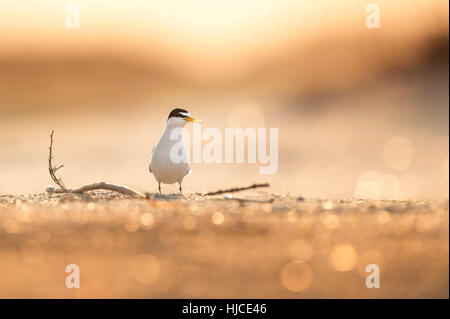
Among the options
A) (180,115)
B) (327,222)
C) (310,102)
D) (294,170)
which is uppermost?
(310,102)

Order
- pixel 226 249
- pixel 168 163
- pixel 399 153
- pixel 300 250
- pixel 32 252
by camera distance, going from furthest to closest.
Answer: pixel 399 153, pixel 168 163, pixel 32 252, pixel 226 249, pixel 300 250

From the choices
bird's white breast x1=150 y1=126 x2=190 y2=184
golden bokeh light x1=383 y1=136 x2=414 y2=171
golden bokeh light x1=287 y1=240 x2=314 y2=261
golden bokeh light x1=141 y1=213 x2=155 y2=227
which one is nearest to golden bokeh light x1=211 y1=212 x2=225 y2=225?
golden bokeh light x1=141 y1=213 x2=155 y2=227

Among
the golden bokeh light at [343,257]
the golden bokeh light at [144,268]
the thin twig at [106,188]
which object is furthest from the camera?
the thin twig at [106,188]

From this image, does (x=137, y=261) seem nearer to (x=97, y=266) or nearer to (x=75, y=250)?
(x=97, y=266)

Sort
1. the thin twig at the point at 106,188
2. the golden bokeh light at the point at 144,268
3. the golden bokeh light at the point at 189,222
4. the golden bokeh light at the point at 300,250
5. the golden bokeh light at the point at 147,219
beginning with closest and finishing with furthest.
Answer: the golden bokeh light at the point at 144,268 → the golden bokeh light at the point at 300,250 → the golden bokeh light at the point at 189,222 → the golden bokeh light at the point at 147,219 → the thin twig at the point at 106,188

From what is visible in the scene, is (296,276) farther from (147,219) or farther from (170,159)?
(170,159)

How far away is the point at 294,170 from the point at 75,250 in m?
14.5

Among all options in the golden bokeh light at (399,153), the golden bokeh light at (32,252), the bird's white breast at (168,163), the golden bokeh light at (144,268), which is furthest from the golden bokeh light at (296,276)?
the golden bokeh light at (399,153)

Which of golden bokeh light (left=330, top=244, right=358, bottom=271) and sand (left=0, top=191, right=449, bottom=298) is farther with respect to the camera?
golden bokeh light (left=330, top=244, right=358, bottom=271)

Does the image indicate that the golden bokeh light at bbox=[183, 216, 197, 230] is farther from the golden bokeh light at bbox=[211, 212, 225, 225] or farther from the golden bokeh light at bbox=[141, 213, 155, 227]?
the golden bokeh light at bbox=[141, 213, 155, 227]

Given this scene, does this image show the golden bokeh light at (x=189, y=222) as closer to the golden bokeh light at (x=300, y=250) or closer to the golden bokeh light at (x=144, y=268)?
the golden bokeh light at (x=144, y=268)

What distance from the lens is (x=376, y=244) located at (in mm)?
4988

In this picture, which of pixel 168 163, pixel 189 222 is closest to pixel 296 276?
pixel 189 222
